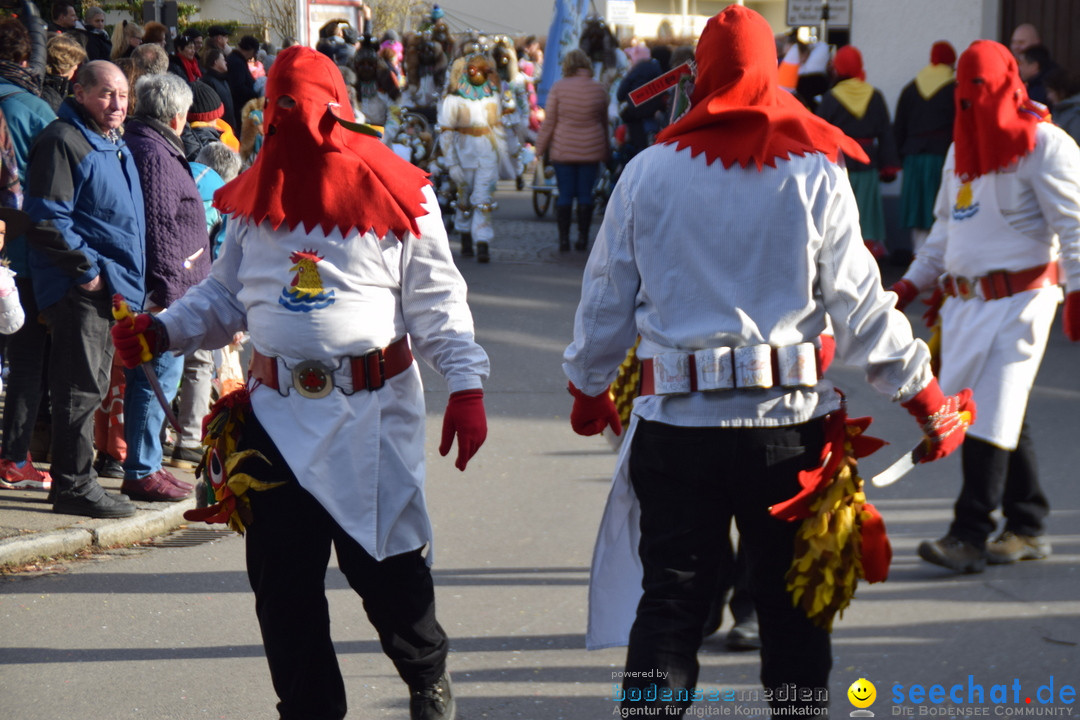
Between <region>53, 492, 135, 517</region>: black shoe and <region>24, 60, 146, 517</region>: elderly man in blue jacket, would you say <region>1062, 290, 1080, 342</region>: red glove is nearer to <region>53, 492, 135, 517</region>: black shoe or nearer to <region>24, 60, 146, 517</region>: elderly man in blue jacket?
<region>24, 60, 146, 517</region>: elderly man in blue jacket

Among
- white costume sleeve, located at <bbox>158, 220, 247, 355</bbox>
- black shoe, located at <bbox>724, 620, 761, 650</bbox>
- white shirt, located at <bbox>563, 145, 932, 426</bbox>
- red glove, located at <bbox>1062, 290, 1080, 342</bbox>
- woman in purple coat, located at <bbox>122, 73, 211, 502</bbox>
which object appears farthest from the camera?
woman in purple coat, located at <bbox>122, 73, 211, 502</bbox>

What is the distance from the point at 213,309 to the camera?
3855 millimetres

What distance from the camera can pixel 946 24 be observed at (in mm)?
13398

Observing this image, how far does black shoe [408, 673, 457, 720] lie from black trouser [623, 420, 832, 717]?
787 mm

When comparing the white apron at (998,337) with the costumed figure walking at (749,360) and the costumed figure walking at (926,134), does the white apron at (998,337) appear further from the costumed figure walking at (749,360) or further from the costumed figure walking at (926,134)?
the costumed figure walking at (926,134)

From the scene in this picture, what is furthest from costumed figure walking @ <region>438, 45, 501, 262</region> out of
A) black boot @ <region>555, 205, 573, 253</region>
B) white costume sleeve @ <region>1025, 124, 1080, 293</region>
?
white costume sleeve @ <region>1025, 124, 1080, 293</region>

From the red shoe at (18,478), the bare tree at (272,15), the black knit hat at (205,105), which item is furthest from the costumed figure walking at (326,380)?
the bare tree at (272,15)

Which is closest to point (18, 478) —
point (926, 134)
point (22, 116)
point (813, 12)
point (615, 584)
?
point (22, 116)

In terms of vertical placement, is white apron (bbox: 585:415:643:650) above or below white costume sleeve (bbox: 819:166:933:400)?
below

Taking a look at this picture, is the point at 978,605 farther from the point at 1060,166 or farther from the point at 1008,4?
the point at 1008,4

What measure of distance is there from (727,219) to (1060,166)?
2408 mm

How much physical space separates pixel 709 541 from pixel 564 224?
10.8 metres

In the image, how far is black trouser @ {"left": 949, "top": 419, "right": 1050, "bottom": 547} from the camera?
5211mm

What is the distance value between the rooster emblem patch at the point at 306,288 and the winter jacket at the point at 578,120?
10.1m
